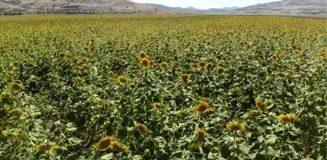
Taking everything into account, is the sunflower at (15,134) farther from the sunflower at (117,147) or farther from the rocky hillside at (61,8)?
the rocky hillside at (61,8)

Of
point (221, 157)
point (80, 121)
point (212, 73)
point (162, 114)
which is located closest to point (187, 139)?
point (221, 157)

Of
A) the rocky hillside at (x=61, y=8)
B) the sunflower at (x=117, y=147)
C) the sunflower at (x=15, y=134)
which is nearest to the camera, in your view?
the sunflower at (x=117, y=147)

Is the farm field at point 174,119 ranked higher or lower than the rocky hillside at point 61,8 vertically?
higher

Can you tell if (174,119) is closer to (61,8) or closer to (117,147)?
(117,147)

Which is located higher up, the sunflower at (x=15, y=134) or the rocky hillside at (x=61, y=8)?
the sunflower at (x=15, y=134)

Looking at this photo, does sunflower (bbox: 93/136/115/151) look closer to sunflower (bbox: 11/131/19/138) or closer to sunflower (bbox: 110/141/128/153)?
sunflower (bbox: 110/141/128/153)

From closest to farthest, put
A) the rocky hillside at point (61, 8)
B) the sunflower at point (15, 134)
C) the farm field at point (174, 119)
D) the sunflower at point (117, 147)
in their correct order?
1. the sunflower at point (117, 147)
2. the farm field at point (174, 119)
3. the sunflower at point (15, 134)
4. the rocky hillside at point (61, 8)

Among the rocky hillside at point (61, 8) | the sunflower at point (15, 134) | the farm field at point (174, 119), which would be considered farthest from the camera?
the rocky hillside at point (61, 8)

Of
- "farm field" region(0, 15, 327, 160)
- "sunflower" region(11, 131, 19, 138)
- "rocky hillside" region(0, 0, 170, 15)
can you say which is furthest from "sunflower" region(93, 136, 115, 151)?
"rocky hillside" region(0, 0, 170, 15)

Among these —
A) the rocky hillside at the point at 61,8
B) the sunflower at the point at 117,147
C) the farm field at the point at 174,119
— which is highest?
the sunflower at the point at 117,147

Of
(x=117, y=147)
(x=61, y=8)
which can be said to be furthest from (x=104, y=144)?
(x=61, y=8)

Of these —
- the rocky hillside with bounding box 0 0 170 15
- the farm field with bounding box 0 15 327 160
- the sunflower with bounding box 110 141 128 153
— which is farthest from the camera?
the rocky hillside with bounding box 0 0 170 15

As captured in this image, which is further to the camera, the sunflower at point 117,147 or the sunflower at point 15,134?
the sunflower at point 15,134

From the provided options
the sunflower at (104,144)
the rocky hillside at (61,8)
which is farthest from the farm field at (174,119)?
the rocky hillside at (61,8)
